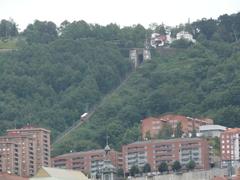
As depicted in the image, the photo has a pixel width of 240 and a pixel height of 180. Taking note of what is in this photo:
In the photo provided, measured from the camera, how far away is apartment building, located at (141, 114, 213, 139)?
181 metres

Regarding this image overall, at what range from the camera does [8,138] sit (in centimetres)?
16838

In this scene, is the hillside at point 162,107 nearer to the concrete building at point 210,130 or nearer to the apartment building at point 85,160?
the concrete building at point 210,130

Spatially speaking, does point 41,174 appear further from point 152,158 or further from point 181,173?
point 152,158

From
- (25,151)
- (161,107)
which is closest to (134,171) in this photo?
(25,151)

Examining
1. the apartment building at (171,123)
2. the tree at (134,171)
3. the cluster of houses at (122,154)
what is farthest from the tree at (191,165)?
the apartment building at (171,123)

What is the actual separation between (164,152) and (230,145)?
20.4 ft

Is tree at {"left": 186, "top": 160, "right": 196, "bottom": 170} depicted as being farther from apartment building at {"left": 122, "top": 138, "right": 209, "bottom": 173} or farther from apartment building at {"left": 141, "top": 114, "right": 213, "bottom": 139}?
apartment building at {"left": 141, "top": 114, "right": 213, "bottom": 139}

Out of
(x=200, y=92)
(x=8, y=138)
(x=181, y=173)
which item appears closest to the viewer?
(x=181, y=173)

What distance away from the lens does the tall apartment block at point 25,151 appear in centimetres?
16335

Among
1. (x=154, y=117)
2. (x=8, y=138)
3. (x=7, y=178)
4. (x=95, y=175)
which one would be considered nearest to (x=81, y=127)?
(x=154, y=117)

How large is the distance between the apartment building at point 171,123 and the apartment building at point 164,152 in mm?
7580

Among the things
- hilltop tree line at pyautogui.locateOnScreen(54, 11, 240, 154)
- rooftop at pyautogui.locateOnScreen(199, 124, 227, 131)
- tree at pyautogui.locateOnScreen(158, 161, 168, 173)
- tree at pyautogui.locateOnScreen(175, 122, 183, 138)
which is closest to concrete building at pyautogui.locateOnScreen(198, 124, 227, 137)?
rooftop at pyautogui.locateOnScreen(199, 124, 227, 131)

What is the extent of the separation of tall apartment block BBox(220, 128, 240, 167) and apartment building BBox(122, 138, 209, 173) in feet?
5.24

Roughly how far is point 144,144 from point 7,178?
1696 inches
